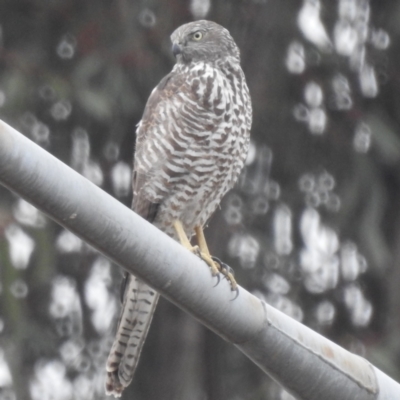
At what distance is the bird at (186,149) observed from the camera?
153 inches

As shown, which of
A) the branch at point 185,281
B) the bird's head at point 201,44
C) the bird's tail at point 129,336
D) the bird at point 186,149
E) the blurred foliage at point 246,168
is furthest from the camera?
the blurred foliage at point 246,168

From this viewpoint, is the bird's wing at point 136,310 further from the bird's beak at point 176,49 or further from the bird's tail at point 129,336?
the bird's beak at point 176,49

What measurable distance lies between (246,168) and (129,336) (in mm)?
2954

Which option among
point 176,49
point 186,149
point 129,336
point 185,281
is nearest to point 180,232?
point 186,149

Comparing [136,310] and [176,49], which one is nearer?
[136,310]

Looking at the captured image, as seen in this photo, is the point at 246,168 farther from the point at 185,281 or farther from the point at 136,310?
the point at 185,281

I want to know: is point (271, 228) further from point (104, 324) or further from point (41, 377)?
point (41, 377)

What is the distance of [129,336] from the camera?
3.68 metres

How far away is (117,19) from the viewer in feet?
20.9

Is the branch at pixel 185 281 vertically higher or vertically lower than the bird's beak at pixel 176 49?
higher

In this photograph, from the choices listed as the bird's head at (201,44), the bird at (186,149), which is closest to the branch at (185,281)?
the bird at (186,149)

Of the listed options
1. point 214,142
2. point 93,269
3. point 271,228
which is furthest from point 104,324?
point 214,142

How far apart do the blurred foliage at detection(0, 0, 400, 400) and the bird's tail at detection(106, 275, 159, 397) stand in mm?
2241

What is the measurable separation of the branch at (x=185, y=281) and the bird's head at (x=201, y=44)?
1.95 m
